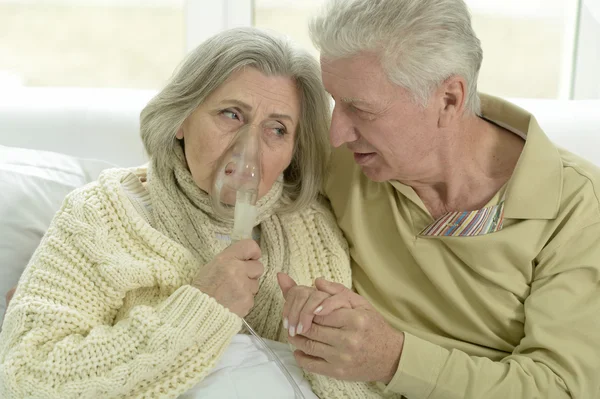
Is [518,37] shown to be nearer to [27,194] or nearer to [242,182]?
[242,182]

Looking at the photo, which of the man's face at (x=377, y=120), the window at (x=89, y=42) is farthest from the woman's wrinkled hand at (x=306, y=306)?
the window at (x=89, y=42)

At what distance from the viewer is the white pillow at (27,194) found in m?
2.13

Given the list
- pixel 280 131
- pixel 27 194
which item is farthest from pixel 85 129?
pixel 280 131

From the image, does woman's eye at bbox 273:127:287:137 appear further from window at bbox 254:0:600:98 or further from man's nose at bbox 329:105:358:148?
window at bbox 254:0:600:98

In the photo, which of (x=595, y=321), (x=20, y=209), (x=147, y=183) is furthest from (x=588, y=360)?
(x=20, y=209)

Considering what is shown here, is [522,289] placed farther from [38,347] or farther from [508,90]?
[508,90]

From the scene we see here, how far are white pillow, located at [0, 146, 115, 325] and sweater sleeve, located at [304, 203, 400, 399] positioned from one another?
33.4 inches

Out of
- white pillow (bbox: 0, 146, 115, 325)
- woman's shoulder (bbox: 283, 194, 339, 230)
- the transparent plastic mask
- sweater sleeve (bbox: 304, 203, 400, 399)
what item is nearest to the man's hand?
sweater sleeve (bbox: 304, 203, 400, 399)

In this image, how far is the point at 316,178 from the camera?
2018 millimetres

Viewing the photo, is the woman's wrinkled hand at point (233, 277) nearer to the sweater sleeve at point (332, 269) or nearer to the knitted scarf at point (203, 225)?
the knitted scarf at point (203, 225)

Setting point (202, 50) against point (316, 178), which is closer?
point (202, 50)

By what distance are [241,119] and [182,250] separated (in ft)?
1.17

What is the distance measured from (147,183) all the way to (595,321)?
1.16m

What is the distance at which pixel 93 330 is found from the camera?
62.2 inches
